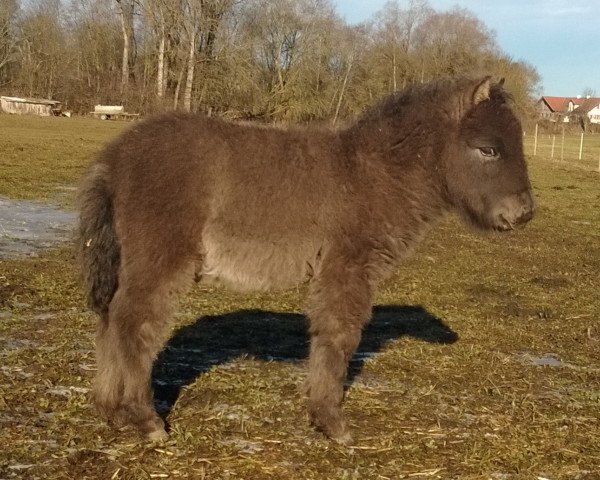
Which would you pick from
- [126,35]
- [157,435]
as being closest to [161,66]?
[126,35]

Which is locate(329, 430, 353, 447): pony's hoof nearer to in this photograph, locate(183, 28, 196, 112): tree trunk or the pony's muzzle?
the pony's muzzle

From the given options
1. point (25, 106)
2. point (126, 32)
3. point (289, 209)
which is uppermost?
point (126, 32)

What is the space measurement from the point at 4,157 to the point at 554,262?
18.2m

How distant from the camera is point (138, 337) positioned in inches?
181

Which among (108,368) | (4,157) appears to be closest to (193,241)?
(108,368)

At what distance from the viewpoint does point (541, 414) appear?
18.1ft

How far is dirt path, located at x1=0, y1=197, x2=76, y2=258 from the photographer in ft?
34.7

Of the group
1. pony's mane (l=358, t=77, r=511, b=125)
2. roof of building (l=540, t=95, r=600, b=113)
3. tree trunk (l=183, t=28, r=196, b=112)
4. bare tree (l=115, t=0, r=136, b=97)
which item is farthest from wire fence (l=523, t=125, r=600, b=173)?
roof of building (l=540, t=95, r=600, b=113)

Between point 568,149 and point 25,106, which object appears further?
point 25,106

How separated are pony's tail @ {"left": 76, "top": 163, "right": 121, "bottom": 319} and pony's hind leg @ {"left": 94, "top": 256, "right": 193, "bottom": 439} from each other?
95mm

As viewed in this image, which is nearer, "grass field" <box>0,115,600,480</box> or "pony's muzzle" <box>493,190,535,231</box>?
"grass field" <box>0,115,600,480</box>

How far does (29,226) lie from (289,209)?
8.86 meters

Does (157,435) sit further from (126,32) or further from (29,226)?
(126,32)

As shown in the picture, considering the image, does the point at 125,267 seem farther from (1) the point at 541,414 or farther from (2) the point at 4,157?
(2) the point at 4,157
